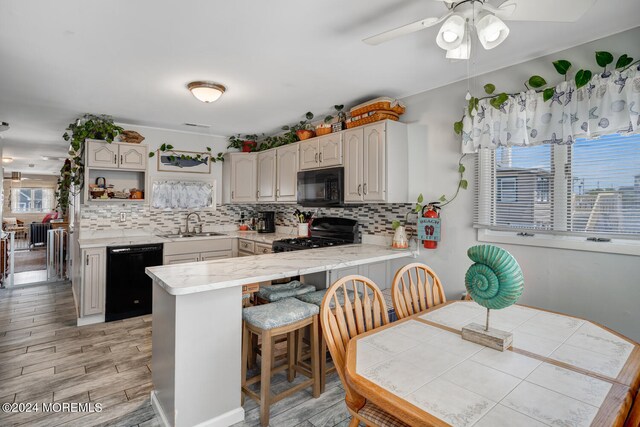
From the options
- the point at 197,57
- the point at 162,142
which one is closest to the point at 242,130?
the point at 162,142

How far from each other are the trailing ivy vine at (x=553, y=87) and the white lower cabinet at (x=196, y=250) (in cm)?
316

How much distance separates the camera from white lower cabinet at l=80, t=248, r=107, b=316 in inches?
140

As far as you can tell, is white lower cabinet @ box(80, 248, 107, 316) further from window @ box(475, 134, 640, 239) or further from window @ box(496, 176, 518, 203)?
window @ box(496, 176, 518, 203)

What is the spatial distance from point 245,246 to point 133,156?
1767 mm

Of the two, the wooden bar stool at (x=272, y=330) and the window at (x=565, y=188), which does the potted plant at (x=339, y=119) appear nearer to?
the window at (x=565, y=188)

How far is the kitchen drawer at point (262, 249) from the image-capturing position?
3.96 m

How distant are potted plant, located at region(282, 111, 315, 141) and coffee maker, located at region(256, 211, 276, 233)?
137 cm

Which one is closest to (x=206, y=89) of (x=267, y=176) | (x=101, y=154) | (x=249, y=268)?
(x=249, y=268)

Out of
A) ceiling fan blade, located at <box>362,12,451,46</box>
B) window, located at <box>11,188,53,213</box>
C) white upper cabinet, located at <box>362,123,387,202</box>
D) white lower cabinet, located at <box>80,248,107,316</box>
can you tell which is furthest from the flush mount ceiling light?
window, located at <box>11,188,53,213</box>

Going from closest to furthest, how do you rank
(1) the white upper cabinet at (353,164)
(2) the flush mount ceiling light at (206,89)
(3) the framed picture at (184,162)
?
(2) the flush mount ceiling light at (206,89) < (1) the white upper cabinet at (353,164) < (3) the framed picture at (184,162)

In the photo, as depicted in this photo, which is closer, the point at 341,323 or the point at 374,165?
the point at 341,323

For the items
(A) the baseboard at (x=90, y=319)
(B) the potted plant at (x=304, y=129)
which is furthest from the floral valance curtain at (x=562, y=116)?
(A) the baseboard at (x=90, y=319)

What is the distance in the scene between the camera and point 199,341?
71.3 inches

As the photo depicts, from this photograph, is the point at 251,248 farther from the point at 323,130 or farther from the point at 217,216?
the point at 323,130
